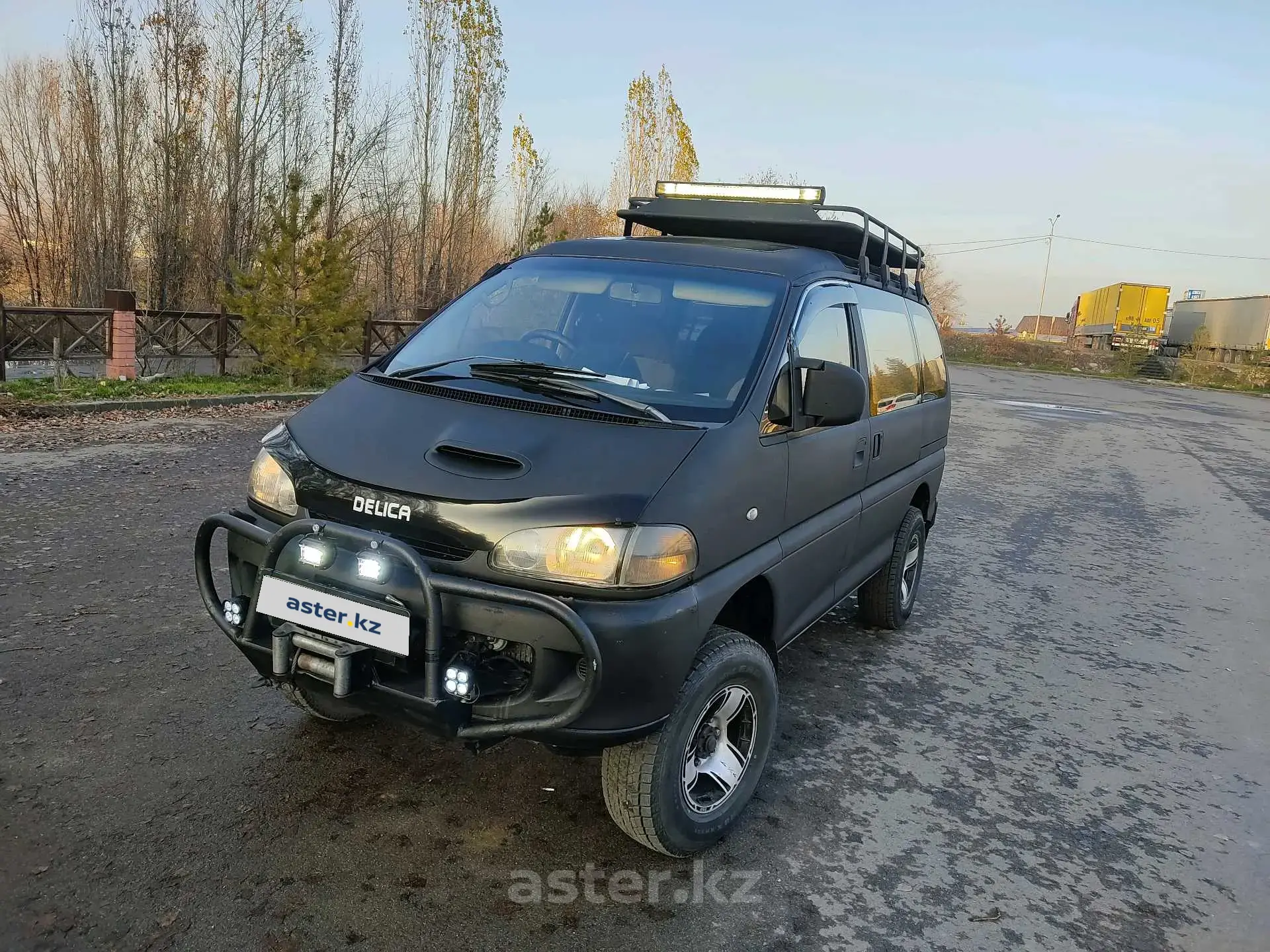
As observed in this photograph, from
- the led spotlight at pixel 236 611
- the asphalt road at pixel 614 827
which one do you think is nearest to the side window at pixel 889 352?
A: the asphalt road at pixel 614 827

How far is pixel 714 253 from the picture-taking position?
3746 millimetres

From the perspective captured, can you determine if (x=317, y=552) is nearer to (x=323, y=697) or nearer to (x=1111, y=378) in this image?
(x=323, y=697)

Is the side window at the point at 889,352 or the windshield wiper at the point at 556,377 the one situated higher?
the side window at the point at 889,352

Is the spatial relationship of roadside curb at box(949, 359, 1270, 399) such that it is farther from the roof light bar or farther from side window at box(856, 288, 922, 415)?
the roof light bar

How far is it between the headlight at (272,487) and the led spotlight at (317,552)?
27 cm

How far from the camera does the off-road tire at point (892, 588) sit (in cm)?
489

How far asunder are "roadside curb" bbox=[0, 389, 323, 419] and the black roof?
8.58 metres

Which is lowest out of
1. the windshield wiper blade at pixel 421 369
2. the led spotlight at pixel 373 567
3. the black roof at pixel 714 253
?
the led spotlight at pixel 373 567

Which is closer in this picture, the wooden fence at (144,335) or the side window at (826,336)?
the side window at (826,336)

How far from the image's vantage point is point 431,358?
3.45 meters

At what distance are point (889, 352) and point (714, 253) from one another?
4.05 ft

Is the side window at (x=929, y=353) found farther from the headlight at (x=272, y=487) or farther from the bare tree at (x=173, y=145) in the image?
the bare tree at (x=173, y=145)

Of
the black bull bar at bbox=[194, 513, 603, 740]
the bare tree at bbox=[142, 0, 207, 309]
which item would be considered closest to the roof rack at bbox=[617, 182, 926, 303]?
the black bull bar at bbox=[194, 513, 603, 740]

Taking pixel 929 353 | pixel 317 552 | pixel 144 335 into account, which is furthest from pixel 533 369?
pixel 144 335
